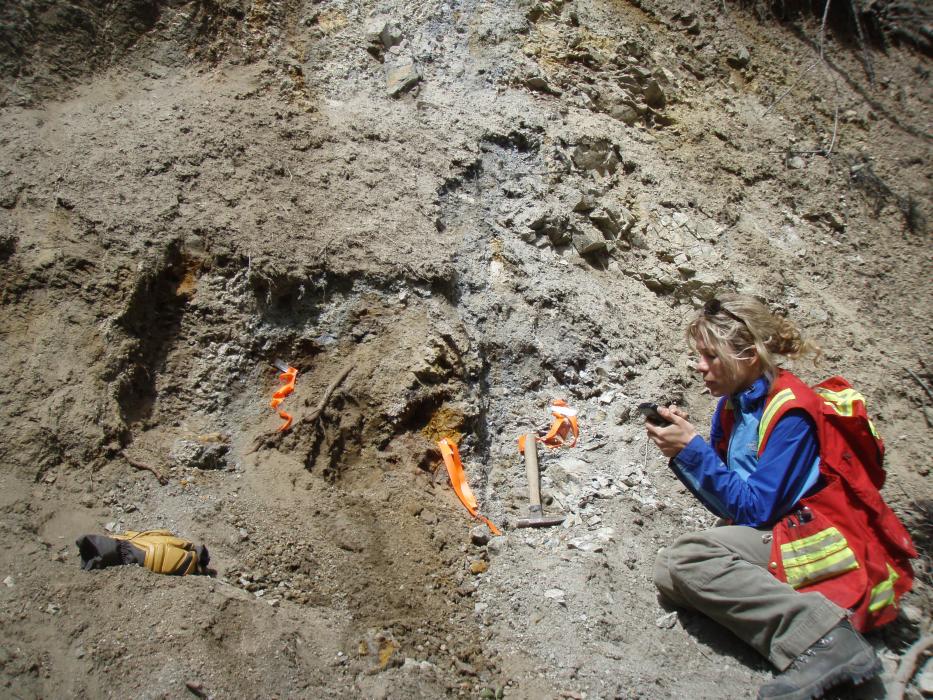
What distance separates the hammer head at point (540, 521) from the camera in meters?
3.46

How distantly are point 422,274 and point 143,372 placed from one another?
A: 5.40ft

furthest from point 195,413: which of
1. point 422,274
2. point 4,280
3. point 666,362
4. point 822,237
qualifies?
point 822,237

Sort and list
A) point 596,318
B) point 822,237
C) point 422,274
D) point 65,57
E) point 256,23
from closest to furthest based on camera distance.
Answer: point 422,274 → point 596,318 → point 65,57 → point 256,23 → point 822,237

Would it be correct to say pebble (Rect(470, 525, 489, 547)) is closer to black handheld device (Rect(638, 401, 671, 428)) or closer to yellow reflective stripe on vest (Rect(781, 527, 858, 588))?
black handheld device (Rect(638, 401, 671, 428))

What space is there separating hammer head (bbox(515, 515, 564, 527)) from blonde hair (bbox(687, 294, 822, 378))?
1287 millimetres

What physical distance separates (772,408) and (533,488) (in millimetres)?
1512

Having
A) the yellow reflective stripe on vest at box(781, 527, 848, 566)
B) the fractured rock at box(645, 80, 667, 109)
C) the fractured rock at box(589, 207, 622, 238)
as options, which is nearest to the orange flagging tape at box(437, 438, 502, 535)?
the yellow reflective stripe on vest at box(781, 527, 848, 566)

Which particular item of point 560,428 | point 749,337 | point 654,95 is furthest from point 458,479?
point 654,95

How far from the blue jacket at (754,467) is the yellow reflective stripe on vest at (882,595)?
15.9 inches

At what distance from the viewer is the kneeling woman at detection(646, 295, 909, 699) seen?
7.47 ft

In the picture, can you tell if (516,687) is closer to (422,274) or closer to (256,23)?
(422,274)

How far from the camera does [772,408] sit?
2441 millimetres

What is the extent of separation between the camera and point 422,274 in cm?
403

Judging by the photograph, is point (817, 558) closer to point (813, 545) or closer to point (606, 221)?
point (813, 545)
